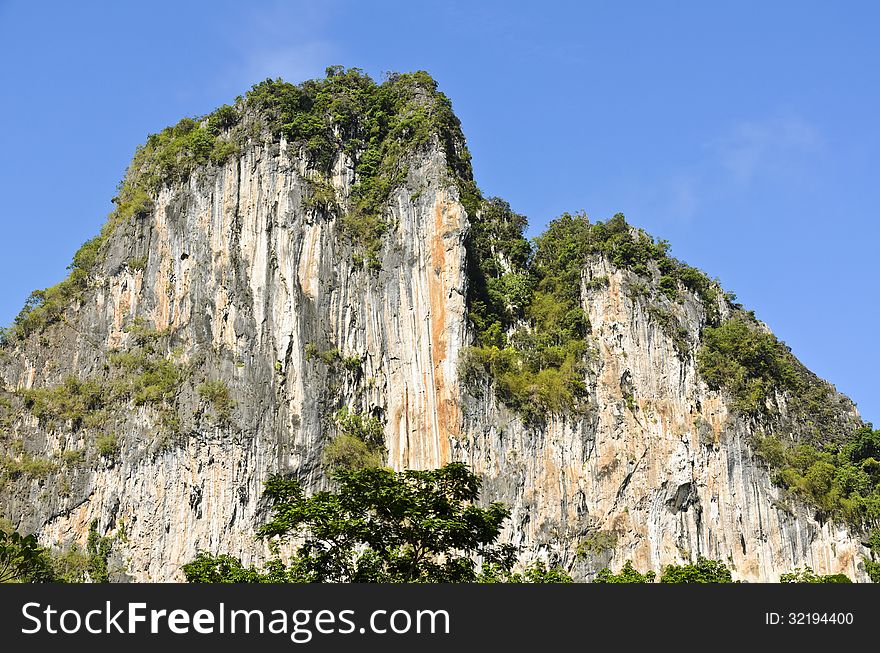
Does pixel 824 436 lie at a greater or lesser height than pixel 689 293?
lesser

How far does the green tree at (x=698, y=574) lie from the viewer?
3809cm

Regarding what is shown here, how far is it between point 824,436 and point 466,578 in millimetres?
34563

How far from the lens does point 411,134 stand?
55562 mm

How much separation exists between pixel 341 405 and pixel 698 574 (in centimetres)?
1613

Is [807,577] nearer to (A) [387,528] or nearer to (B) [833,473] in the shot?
(B) [833,473]

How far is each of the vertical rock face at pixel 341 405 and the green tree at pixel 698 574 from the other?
2973mm

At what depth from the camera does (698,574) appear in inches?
1510

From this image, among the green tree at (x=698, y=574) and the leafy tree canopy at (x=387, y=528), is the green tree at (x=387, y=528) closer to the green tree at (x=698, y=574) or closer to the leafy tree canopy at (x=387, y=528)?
the leafy tree canopy at (x=387, y=528)

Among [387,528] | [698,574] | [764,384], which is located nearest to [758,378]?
[764,384]

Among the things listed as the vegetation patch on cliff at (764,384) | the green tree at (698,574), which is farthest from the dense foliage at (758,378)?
the green tree at (698,574)

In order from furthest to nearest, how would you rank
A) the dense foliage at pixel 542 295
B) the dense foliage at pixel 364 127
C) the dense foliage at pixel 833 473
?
the dense foliage at pixel 364 127
the dense foliage at pixel 542 295
the dense foliage at pixel 833 473

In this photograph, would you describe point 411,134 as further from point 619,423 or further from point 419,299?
point 619,423
